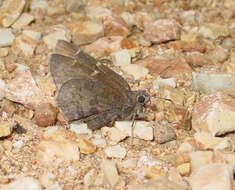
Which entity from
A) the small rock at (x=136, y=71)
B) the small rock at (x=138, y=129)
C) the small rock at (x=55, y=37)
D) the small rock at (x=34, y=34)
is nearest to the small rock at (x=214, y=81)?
the small rock at (x=136, y=71)

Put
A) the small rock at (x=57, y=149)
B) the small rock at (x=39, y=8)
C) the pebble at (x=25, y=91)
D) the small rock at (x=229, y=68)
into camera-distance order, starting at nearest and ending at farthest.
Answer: the small rock at (x=57, y=149), the pebble at (x=25, y=91), the small rock at (x=229, y=68), the small rock at (x=39, y=8)

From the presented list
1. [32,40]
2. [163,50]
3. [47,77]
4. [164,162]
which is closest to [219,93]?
[164,162]

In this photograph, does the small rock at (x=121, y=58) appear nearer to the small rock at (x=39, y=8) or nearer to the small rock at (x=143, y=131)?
the small rock at (x=143, y=131)

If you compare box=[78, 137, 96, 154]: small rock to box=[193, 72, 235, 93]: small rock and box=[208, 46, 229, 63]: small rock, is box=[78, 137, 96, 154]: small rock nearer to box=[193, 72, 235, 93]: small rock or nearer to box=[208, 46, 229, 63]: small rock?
box=[193, 72, 235, 93]: small rock

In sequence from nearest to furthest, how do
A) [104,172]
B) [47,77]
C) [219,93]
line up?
[104,172] → [219,93] → [47,77]

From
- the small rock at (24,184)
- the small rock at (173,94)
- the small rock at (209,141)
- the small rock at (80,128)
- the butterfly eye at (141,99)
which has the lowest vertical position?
the small rock at (24,184)

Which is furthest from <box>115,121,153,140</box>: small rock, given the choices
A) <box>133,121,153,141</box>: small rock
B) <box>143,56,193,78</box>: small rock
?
<box>143,56,193,78</box>: small rock

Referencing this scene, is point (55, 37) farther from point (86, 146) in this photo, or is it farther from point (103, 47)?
point (86, 146)

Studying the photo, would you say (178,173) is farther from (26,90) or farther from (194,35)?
(194,35)
